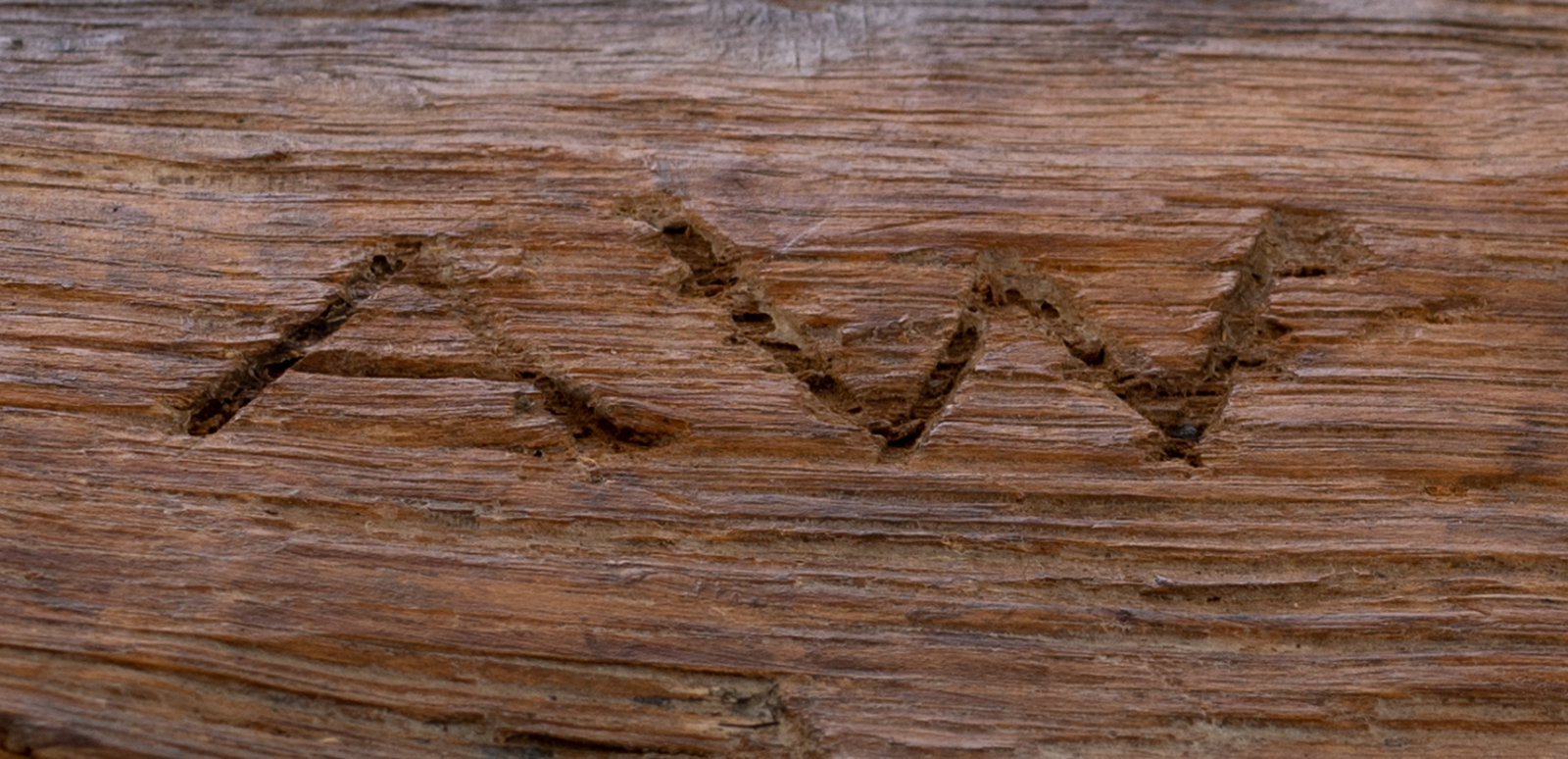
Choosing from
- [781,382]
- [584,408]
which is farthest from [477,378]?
[781,382]

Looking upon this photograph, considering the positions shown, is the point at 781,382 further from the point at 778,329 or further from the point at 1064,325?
the point at 1064,325

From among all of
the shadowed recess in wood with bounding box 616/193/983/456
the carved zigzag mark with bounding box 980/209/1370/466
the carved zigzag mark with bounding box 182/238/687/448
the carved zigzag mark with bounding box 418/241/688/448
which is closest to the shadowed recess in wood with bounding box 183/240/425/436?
the carved zigzag mark with bounding box 182/238/687/448

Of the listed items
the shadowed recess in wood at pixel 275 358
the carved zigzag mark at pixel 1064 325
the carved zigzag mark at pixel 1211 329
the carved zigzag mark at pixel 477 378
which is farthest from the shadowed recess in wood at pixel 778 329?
the shadowed recess in wood at pixel 275 358

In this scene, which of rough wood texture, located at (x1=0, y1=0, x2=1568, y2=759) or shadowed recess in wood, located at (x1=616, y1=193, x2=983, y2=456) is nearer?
rough wood texture, located at (x1=0, y1=0, x2=1568, y2=759)

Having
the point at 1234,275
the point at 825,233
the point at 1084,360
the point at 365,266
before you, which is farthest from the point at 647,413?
the point at 1234,275

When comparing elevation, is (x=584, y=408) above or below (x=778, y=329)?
below

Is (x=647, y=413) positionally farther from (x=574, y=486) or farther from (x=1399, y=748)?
(x=1399, y=748)

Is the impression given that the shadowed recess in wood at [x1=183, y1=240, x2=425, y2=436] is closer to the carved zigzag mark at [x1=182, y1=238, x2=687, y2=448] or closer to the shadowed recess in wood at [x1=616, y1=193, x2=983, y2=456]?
the carved zigzag mark at [x1=182, y1=238, x2=687, y2=448]
